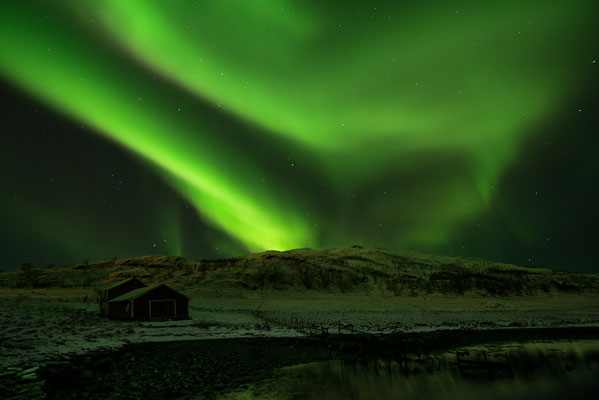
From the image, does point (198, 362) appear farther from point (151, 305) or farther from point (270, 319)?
point (270, 319)

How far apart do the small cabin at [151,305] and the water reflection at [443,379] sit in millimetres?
23976

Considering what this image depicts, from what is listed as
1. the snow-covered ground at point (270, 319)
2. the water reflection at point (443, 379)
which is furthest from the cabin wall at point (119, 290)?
the water reflection at point (443, 379)

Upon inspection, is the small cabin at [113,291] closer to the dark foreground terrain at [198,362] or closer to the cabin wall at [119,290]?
the cabin wall at [119,290]

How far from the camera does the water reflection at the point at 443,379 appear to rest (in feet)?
68.4

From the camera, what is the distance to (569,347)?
1532 inches

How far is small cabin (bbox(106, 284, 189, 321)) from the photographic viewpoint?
44.9m

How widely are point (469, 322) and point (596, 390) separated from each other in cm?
3240

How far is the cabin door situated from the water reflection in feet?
78.7

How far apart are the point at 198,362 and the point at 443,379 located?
14076 millimetres

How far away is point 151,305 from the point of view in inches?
1783

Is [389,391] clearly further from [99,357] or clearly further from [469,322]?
[469,322]

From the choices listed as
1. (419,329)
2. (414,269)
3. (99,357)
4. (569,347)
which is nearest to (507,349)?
(569,347)

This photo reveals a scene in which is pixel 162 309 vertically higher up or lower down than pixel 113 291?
lower down

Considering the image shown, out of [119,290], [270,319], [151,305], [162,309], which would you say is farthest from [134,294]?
[270,319]
